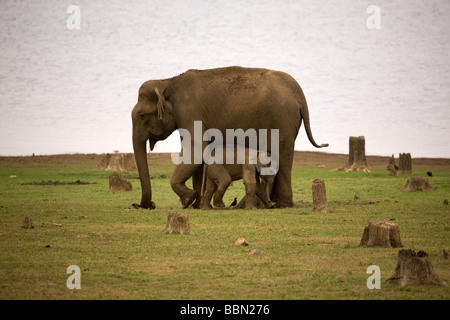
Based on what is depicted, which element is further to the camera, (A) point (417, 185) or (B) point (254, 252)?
(A) point (417, 185)

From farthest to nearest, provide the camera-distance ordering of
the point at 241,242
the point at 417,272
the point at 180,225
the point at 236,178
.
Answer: the point at 236,178, the point at 180,225, the point at 241,242, the point at 417,272

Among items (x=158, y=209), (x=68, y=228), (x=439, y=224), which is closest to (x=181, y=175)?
(x=158, y=209)

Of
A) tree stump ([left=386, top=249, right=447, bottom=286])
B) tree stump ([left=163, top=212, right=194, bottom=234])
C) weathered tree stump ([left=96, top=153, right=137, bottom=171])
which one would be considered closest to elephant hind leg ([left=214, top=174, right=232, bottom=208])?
tree stump ([left=163, top=212, right=194, bottom=234])

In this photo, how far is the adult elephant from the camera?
2147 centimetres

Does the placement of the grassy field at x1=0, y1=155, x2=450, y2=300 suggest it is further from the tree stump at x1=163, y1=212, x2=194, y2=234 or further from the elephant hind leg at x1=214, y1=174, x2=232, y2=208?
the elephant hind leg at x1=214, y1=174, x2=232, y2=208

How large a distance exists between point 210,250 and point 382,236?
2957mm

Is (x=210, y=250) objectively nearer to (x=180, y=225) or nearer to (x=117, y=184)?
(x=180, y=225)

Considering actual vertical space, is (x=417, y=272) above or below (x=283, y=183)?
below

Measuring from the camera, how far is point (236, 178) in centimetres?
2105

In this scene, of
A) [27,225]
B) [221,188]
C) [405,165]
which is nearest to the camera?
[27,225]

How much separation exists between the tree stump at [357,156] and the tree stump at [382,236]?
83.9 feet

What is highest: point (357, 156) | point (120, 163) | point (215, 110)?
point (215, 110)

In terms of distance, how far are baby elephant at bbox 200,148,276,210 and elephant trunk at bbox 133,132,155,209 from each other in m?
1.46

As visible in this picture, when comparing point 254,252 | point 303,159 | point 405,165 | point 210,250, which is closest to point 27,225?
point 210,250
